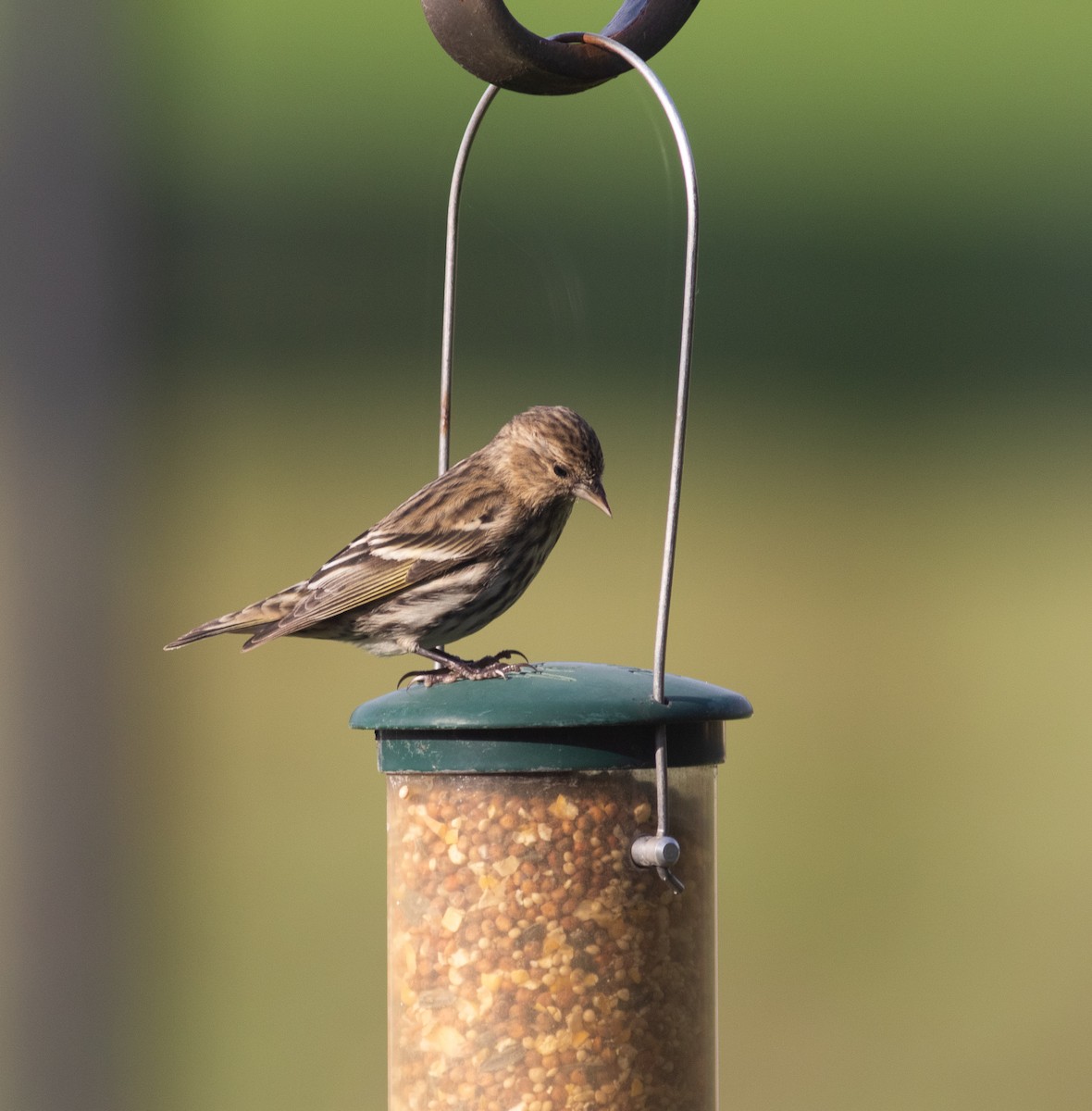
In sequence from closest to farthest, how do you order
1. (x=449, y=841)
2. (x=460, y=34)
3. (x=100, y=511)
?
(x=460, y=34), (x=449, y=841), (x=100, y=511)

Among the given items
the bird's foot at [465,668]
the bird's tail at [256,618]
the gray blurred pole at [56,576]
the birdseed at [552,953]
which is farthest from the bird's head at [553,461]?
the gray blurred pole at [56,576]

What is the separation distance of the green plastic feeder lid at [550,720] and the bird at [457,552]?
14.0 inches

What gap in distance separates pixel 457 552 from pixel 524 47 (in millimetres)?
844

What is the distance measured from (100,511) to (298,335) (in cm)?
86

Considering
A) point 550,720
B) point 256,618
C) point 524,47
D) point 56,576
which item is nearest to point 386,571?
point 256,618

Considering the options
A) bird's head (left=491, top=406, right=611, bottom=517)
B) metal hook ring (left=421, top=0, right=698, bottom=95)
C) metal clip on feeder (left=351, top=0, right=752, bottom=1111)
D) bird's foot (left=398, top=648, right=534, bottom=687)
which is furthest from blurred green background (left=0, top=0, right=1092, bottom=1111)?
metal clip on feeder (left=351, top=0, right=752, bottom=1111)

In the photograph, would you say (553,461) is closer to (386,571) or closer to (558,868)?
(386,571)

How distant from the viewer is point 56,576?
5852mm

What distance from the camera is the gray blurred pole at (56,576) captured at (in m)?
5.62

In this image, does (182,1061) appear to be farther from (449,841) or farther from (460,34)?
(460,34)

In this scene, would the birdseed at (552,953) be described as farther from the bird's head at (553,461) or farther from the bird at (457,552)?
the bird's head at (553,461)

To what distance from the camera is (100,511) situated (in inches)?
238

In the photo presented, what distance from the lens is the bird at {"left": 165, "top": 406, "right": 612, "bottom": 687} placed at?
2.86 metres

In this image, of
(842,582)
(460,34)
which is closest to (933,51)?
(842,582)
